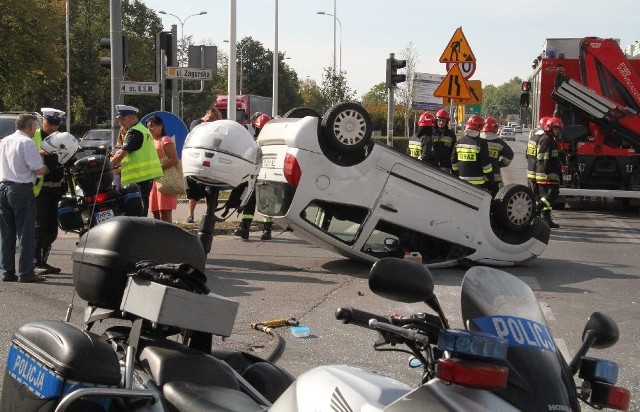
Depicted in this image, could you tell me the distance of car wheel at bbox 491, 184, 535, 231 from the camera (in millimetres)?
10398

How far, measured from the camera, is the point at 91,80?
194 ft

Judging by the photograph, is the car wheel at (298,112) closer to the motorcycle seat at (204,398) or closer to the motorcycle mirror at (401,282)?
the motorcycle seat at (204,398)

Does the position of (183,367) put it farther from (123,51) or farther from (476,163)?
(476,163)

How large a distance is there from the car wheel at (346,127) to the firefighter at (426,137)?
22.0ft

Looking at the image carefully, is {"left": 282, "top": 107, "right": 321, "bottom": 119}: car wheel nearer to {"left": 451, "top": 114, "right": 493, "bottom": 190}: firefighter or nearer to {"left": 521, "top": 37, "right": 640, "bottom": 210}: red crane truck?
{"left": 451, "top": 114, "right": 493, "bottom": 190}: firefighter

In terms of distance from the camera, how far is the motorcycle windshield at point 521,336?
2.02m

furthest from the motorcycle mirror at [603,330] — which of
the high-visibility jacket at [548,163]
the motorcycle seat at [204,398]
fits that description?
the high-visibility jacket at [548,163]

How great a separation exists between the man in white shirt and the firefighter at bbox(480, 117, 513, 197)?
310 inches

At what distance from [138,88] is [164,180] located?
177cm

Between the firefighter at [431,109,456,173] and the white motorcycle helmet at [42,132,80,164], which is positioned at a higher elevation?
the white motorcycle helmet at [42,132,80,164]

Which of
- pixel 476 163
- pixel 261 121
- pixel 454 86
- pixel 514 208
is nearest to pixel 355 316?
pixel 514 208

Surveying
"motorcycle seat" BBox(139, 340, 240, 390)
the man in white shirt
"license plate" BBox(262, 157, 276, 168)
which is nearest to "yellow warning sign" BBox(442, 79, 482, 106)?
"license plate" BBox(262, 157, 276, 168)

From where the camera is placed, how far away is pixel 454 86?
16406mm

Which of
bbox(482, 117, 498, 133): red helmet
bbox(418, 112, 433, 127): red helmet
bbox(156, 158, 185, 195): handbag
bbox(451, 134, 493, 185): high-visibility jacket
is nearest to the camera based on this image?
bbox(156, 158, 185, 195): handbag
